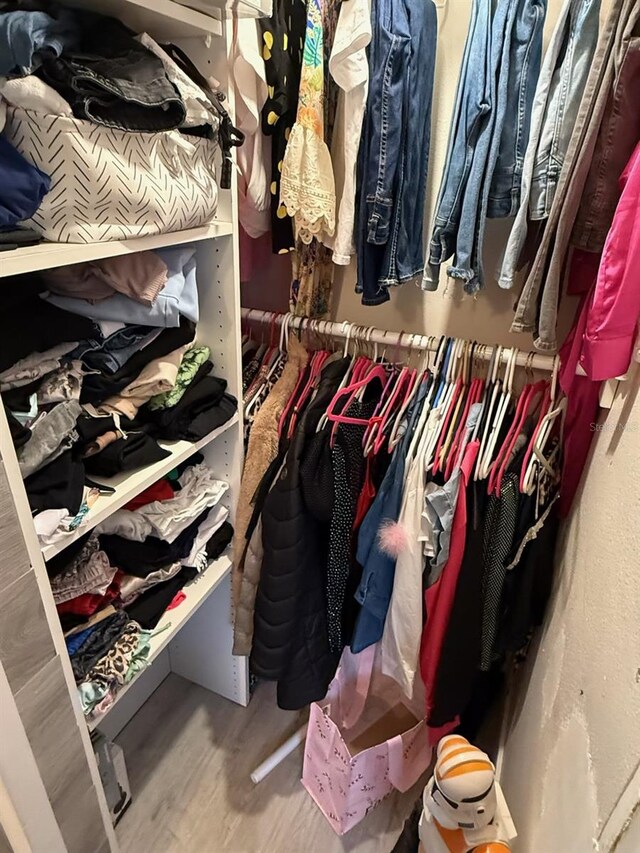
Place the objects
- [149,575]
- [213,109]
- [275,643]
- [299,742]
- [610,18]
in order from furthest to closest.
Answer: [299,742] < [275,643] < [149,575] < [213,109] < [610,18]

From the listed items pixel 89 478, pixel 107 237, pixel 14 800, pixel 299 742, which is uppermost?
pixel 107 237

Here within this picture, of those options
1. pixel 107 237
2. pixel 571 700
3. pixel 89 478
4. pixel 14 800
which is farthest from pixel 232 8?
pixel 14 800

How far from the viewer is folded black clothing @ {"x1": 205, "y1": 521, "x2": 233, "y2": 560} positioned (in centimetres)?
136

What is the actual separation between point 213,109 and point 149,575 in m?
0.91

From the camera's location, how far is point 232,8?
94 cm

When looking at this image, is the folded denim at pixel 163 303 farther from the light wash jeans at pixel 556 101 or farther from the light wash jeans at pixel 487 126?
the light wash jeans at pixel 556 101

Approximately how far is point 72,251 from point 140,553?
2.15 ft

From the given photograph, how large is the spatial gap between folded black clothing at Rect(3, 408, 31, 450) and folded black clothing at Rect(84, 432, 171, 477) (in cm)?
18

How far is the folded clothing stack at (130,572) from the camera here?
3.39 ft

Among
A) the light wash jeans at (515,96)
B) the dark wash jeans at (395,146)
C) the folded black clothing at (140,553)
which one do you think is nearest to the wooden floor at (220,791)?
the folded black clothing at (140,553)

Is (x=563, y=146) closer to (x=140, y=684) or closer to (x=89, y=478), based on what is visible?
(x=89, y=478)

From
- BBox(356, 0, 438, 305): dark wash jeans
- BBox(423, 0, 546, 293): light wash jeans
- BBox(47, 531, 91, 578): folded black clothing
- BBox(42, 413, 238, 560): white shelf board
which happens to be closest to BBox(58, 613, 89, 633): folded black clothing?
BBox(47, 531, 91, 578): folded black clothing

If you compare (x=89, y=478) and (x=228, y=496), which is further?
(x=228, y=496)

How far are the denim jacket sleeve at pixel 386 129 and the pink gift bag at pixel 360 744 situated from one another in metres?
1.08
